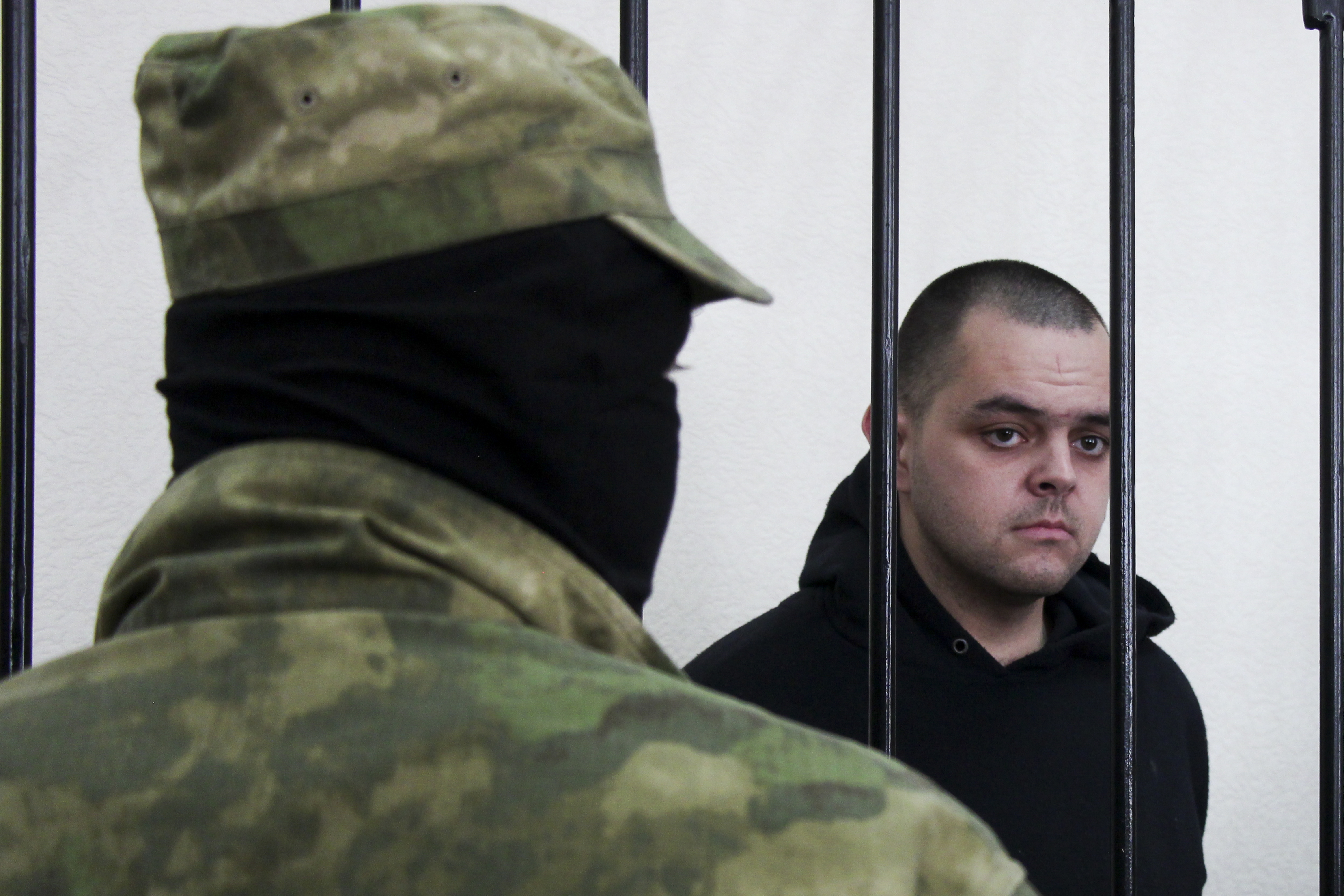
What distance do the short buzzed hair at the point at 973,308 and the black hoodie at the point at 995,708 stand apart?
222 millimetres

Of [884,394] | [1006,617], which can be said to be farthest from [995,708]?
[884,394]

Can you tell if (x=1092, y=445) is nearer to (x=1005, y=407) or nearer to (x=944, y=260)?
(x=1005, y=407)

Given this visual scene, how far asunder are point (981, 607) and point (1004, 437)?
0.81 feet

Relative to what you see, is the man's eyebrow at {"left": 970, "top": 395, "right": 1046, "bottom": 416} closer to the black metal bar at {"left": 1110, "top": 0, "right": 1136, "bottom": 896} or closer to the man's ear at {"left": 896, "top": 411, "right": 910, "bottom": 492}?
the man's ear at {"left": 896, "top": 411, "right": 910, "bottom": 492}

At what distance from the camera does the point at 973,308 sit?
75.0 inches

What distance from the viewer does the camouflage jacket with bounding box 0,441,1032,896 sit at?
0.52 m

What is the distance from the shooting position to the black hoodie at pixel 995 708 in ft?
5.47

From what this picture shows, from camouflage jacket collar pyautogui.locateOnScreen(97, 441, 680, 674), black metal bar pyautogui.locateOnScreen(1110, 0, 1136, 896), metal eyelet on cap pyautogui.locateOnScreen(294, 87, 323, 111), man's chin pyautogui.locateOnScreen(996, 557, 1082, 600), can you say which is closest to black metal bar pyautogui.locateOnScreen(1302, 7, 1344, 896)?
black metal bar pyautogui.locateOnScreen(1110, 0, 1136, 896)

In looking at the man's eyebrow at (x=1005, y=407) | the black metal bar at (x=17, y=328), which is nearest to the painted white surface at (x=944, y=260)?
the man's eyebrow at (x=1005, y=407)

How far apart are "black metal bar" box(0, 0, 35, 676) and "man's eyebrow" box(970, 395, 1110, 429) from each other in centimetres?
136

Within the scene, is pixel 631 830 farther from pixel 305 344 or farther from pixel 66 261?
pixel 66 261

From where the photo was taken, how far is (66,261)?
1463 mm

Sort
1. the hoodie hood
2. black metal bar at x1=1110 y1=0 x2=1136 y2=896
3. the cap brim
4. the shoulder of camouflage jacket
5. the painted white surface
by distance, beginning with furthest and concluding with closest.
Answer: the hoodie hood, the painted white surface, black metal bar at x1=1110 y1=0 x2=1136 y2=896, the cap brim, the shoulder of camouflage jacket

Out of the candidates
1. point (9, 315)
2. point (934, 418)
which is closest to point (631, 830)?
point (9, 315)
